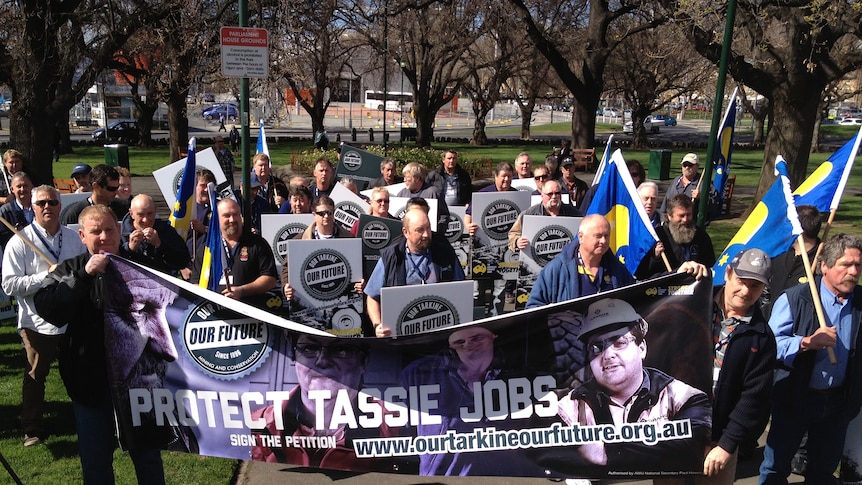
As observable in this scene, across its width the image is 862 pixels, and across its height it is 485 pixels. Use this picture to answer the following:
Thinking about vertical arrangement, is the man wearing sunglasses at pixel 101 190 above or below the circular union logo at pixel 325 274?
above

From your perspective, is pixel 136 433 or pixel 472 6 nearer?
pixel 136 433

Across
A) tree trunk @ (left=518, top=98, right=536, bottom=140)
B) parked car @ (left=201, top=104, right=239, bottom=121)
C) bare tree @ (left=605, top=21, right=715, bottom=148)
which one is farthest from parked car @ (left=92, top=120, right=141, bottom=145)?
bare tree @ (left=605, top=21, right=715, bottom=148)

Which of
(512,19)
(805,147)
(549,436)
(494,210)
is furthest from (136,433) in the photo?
(512,19)

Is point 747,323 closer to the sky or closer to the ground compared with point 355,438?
closer to the sky

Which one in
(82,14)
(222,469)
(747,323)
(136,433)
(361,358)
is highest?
(82,14)

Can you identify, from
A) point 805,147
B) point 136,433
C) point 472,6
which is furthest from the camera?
point 472,6

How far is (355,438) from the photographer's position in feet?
13.0

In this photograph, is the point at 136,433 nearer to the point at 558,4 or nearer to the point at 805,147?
the point at 805,147

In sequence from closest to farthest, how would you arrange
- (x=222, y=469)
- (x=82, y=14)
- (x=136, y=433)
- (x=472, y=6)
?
1. (x=136, y=433)
2. (x=222, y=469)
3. (x=82, y=14)
4. (x=472, y=6)

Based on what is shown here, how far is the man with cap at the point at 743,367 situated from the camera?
373 centimetres

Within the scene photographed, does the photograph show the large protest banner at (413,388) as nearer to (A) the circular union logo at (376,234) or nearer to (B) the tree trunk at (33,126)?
(A) the circular union logo at (376,234)

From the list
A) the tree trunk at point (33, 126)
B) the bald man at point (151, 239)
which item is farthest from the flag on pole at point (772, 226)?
the tree trunk at point (33, 126)

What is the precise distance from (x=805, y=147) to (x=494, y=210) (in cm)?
989

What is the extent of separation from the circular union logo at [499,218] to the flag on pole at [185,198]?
3106mm
